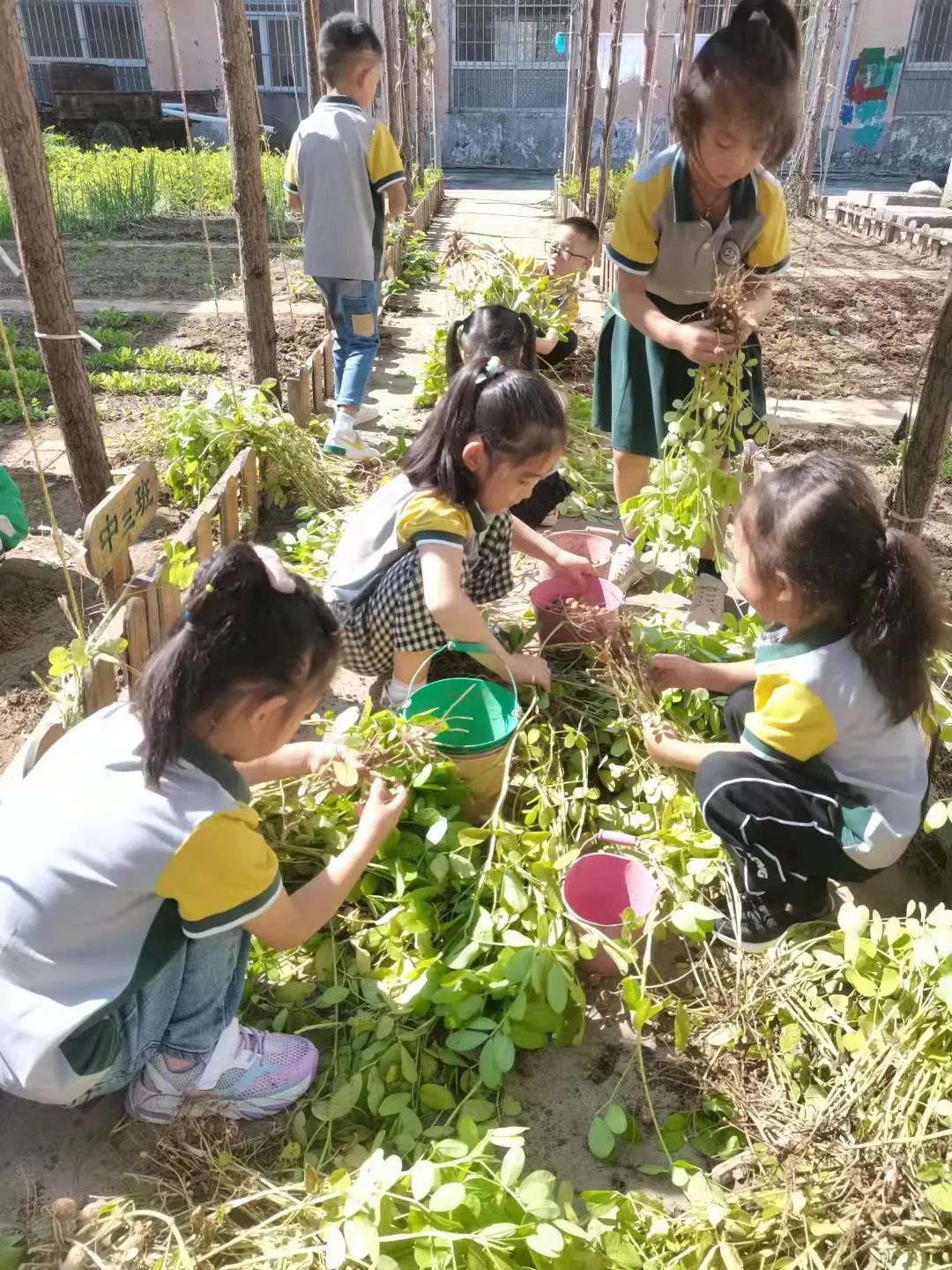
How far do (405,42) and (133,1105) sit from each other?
1141 cm

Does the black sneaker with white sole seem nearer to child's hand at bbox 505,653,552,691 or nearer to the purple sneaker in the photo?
child's hand at bbox 505,653,552,691

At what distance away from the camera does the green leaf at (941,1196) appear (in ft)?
4.07

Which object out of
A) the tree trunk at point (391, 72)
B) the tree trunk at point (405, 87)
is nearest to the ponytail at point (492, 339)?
the tree trunk at point (405, 87)

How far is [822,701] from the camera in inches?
66.1

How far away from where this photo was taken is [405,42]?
33.9ft

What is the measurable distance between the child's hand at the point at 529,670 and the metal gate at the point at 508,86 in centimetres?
2187

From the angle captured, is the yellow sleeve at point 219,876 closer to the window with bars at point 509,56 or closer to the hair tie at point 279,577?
the hair tie at point 279,577

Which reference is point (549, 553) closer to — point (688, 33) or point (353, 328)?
point (353, 328)

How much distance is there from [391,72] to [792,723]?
32.9 feet

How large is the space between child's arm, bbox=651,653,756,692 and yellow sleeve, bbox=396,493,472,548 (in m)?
0.55

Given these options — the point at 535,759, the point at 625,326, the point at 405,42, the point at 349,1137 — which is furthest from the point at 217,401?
the point at 405,42

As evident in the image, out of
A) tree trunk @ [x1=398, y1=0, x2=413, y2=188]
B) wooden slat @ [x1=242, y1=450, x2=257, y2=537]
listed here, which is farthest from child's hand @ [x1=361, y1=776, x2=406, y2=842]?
tree trunk @ [x1=398, y1=0, x2=413, y2=188]

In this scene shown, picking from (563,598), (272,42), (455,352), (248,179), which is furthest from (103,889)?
(272,42)

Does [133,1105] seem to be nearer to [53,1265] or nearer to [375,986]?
[53,1265]
